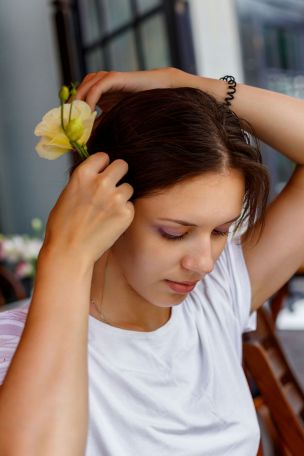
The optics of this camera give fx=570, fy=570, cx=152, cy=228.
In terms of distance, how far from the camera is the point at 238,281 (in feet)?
3.47

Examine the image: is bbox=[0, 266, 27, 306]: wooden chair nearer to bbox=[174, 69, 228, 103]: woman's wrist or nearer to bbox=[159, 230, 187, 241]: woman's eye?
bbox=[174, 69, 228, 103]: woman's wrist

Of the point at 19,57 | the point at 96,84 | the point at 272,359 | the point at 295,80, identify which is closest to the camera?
→ the point at 96,84

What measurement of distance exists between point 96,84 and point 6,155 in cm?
415

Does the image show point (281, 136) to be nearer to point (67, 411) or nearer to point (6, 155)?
point (67, 411)

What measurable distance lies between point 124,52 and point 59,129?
9.95ft

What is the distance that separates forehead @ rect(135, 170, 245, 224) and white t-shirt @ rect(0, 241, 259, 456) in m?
0.21

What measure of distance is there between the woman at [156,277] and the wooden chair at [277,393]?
90 mm

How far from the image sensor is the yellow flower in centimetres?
78

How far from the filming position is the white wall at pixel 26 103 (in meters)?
4.64

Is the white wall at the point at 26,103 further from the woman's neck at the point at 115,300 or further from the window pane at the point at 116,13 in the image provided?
the woman's neck at the point at 115,300

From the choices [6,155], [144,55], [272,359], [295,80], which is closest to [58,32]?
[144,55]

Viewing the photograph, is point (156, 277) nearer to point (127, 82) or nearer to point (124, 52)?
point (127, 82)

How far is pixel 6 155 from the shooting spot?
4965 mm

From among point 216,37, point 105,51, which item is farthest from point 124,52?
point 216,37
